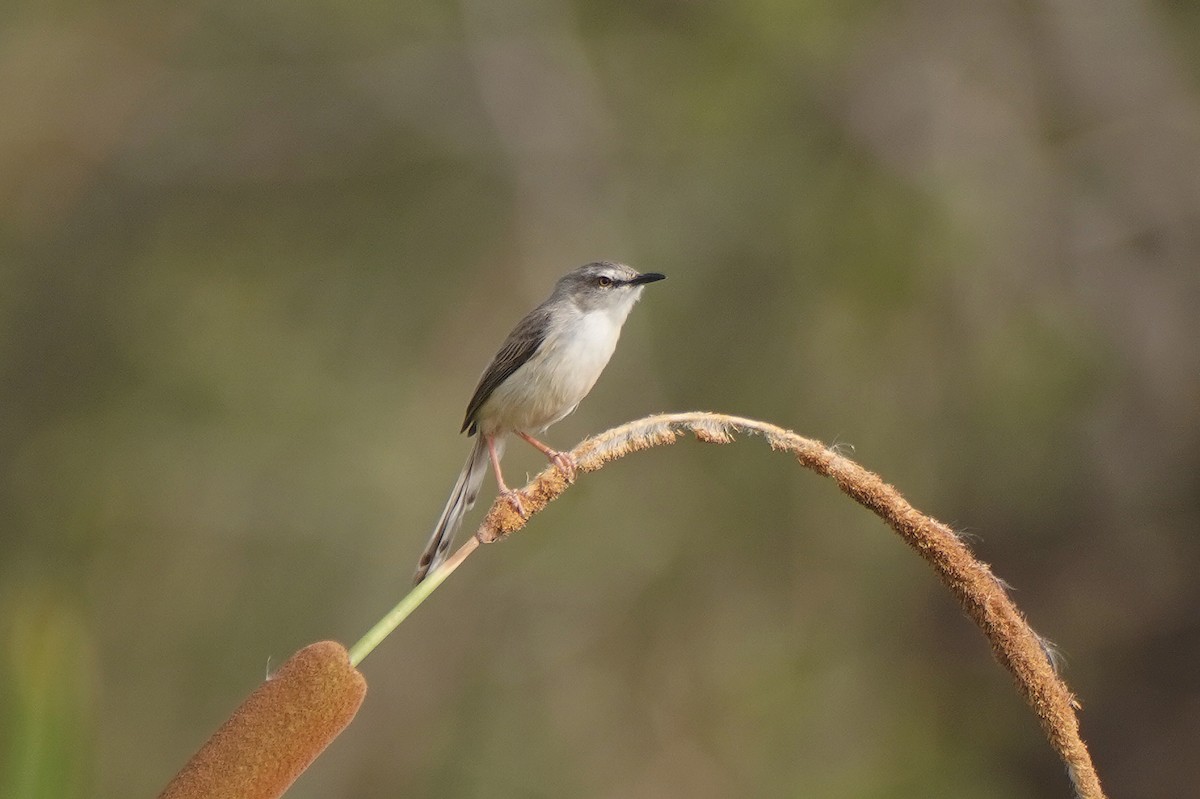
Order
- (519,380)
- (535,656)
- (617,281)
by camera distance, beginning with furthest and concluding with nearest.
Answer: (535,656) → (617,281) → (519,380)

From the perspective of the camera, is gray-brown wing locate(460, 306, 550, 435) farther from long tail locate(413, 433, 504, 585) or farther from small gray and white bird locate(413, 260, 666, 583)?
long tail locate(413, 433, 504, 585)

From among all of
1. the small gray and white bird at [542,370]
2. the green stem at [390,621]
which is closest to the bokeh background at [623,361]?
the small gray and white bird at [542,370]

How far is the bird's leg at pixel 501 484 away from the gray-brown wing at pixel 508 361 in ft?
0.49

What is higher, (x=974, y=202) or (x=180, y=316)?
(x=974, y=202)

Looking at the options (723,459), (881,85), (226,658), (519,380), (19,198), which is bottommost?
(226,658)

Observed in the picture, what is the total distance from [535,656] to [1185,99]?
6.55 metres

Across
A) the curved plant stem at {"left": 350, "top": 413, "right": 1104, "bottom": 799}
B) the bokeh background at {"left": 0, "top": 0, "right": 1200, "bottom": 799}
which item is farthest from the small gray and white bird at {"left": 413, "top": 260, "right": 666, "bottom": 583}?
the bokeh background at {"left": 0, "top": 0, "right": 1200, "bottom": 799}

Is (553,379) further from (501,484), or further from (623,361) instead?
(623,361)

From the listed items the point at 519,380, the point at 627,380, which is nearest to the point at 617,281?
the point at 519,380

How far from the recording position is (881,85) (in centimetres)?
1060

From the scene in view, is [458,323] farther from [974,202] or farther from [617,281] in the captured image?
[617,281]

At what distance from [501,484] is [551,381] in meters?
1.01

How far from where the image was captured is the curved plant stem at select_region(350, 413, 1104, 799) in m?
2.29

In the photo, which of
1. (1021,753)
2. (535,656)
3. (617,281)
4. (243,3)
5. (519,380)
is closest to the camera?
(519,380)
